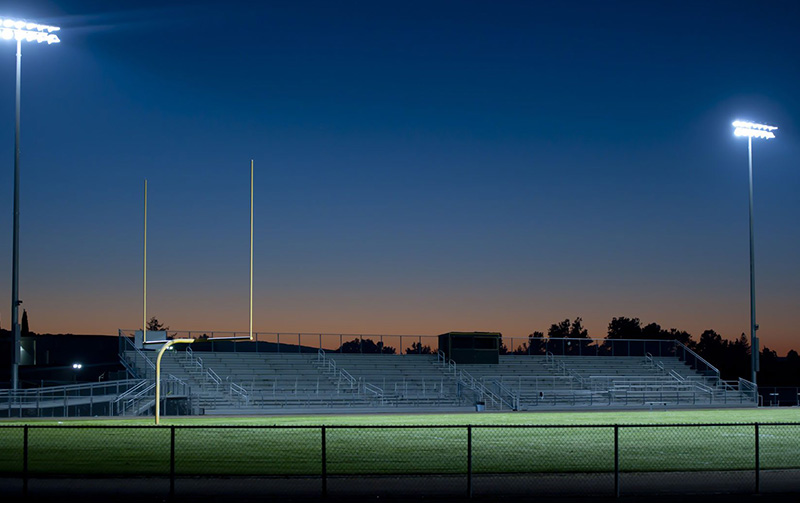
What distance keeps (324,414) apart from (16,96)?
17.5 meters

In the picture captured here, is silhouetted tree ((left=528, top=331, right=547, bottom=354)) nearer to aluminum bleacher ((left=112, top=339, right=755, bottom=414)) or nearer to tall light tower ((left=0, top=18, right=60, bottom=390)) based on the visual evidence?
aluminum bleacher ((left=112, top=339, right=755, bottom=414))

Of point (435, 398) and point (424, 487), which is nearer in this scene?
point (424, 487)

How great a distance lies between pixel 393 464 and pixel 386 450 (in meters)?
2.96

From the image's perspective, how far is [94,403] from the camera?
34688 mm

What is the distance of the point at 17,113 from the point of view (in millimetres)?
32750

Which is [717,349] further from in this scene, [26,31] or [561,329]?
[26,31]

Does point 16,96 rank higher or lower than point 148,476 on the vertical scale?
higher

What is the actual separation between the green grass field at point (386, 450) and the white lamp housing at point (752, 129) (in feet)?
94.7

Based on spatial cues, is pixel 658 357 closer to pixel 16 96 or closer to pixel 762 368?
pixel 762 368

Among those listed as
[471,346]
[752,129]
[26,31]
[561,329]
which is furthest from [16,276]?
[561,329]

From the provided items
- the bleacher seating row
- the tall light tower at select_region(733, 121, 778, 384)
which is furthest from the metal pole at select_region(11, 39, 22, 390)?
the tall light tower at select_region(733, 121, 778, 384)
